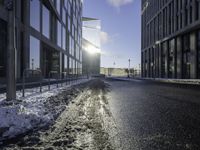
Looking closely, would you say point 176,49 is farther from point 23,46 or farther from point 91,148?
point 91,148

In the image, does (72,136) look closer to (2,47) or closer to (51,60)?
(2,47)

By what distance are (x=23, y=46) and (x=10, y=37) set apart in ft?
42.7

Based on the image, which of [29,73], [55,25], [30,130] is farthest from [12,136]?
[55,25]

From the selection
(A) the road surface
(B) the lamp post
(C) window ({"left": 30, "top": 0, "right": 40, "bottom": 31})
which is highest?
(C) window ({"left": 30, "top": 0, "right": 40, "bottom": 31})

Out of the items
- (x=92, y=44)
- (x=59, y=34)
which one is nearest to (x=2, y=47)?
(x=59, y=34)

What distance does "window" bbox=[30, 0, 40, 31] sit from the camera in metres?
23.9

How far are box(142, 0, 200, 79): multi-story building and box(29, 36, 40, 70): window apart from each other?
23.9m

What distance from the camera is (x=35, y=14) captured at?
2545 centimetres

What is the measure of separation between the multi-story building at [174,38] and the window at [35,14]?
2321 cm

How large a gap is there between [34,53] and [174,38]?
33.2 meters

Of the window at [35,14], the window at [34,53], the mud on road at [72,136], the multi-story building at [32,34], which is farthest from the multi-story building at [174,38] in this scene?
the mud on road at [72,136]

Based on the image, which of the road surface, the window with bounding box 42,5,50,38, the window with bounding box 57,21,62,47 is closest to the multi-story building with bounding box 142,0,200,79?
the window with bounding box 57,21,62,47

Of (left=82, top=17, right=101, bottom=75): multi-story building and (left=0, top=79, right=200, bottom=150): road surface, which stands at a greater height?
(left=82, top=17, right=101, bottom=75): multi-story building

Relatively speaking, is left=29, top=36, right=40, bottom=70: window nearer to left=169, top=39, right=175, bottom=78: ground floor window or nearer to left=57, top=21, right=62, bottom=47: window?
left=57, top=21, right=62, bottom=47: window
